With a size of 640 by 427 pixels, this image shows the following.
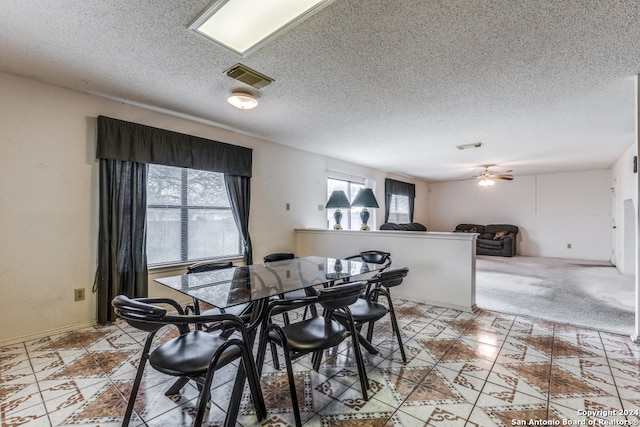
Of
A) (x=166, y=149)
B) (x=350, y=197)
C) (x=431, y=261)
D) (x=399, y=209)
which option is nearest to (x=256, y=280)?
(x=166, y=149)

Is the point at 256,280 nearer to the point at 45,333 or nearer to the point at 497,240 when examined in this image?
the point at 45,333

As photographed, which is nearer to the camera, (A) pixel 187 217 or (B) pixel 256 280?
(B) pixel 256 280

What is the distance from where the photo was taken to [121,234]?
2.96 m

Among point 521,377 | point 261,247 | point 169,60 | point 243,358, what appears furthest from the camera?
point 261,247

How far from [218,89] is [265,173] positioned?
70.0 inches

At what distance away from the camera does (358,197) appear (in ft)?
14.8

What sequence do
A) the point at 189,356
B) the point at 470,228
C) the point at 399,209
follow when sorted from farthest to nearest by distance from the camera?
the point at 470,228 → the point at 399,209 → the point at 189,356

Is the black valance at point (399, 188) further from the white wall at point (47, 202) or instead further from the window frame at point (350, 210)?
the white wall at point (47, 202)

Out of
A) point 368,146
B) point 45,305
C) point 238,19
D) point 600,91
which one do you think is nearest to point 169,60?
point 238,19

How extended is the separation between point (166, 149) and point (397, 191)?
584 cm

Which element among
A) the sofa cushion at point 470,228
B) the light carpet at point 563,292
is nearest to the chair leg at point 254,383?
the light carpet at point 563,292

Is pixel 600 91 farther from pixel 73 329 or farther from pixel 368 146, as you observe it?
pixel 73 329

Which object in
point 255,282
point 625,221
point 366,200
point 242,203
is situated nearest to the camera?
point 255,282

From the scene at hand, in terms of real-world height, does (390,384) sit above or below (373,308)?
below
